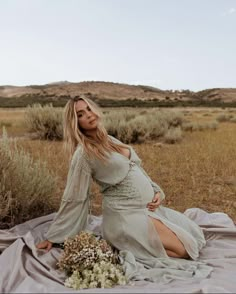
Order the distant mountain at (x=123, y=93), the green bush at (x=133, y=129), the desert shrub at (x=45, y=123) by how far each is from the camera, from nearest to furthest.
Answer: the green bush at (x=133, y=129), the desert shrub at (x=45, y=123), the distant mountain at (x=123, y=93)

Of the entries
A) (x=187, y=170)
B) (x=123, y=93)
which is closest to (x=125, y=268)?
(x=187, y=170)

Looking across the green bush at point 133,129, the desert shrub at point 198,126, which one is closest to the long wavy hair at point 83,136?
the green bush at point 133,129

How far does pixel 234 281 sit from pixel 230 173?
5.40m

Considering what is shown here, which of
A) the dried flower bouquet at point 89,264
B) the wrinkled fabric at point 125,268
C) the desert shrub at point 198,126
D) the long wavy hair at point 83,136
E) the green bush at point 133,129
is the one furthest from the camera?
the desert shrub at point 198,126

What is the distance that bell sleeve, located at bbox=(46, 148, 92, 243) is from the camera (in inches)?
156

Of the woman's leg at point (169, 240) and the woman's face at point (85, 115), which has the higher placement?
the woman's face at point (85, 115)

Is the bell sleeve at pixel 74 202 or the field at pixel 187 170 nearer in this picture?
the bell sleeve at pixel 74 202

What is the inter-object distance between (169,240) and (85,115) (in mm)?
1196

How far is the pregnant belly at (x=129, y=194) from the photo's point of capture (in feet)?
13.3

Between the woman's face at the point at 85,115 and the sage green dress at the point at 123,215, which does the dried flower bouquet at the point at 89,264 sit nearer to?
the sage green dress at the point at 123,215

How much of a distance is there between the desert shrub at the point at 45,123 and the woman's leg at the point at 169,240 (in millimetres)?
9821

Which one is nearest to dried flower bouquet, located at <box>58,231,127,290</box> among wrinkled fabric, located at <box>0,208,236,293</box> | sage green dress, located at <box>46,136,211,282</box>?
wrinkled fabric, located at <box>0,208,236,293</box>

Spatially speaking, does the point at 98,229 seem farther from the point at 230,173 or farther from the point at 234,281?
the point at 230,173

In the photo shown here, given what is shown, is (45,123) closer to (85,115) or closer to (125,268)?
(85,115)
